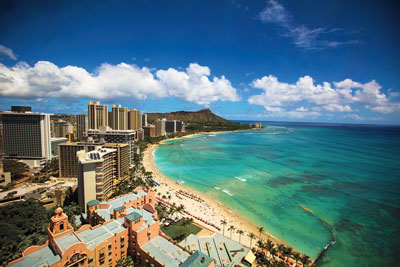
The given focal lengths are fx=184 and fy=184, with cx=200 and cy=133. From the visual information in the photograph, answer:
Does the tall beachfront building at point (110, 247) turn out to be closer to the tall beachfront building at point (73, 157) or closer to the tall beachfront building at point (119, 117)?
the tall beachfront building at point (73, 157)

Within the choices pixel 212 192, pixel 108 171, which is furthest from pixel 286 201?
pixel 108 171

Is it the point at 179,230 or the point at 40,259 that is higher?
the point at 40,259

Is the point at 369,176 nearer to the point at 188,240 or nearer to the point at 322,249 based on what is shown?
the point at 322,249

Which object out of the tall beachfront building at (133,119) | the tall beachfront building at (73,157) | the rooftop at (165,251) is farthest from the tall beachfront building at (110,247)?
the tall beachfront building at (133,119)

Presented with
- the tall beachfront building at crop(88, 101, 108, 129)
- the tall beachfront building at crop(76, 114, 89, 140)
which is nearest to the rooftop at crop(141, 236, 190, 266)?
the tall beachfront building at crop(88, 101, 108, 129)

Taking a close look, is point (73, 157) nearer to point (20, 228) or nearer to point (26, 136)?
point (26, 136)

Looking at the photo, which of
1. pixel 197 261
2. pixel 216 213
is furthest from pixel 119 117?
pixel 197 261
